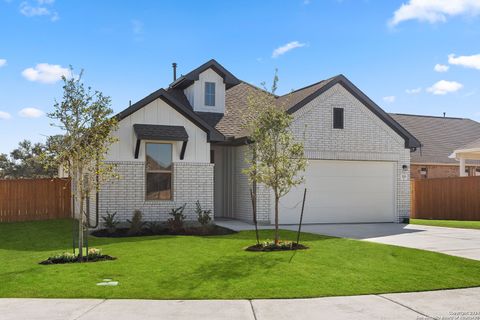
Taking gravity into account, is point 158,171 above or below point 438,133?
below

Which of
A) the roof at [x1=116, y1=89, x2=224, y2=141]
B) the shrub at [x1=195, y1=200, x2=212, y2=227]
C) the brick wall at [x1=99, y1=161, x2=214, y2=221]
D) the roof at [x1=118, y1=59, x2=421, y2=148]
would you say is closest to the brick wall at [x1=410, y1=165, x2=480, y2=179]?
the roof at [x1=118, y1=59, x2=421, y2=148]

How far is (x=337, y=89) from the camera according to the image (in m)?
19.7

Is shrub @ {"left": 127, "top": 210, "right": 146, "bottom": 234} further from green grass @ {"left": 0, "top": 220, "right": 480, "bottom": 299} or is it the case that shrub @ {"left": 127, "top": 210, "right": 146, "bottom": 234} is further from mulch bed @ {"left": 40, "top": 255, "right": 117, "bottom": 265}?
mulch bed @ {"left": 40, "top": 255, "right": 117, "bottom": 265}

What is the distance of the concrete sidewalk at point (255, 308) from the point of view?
6.60 meters

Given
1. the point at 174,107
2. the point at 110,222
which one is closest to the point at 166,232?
the point at 110,222

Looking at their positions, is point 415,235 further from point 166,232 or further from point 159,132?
point 159,132

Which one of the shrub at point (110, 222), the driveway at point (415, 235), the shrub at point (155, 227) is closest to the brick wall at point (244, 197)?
the driveway at point (415, 235)

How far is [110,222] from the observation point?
1600cm

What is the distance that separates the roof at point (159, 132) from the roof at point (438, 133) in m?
16.4

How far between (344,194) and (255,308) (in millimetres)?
13557

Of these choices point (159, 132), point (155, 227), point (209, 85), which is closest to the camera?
point (155, 227)

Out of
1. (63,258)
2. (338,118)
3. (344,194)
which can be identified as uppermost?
(338,118)

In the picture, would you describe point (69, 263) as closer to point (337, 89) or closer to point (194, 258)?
point (194, 258)

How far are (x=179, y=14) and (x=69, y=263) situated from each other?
803cm
